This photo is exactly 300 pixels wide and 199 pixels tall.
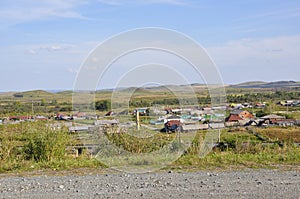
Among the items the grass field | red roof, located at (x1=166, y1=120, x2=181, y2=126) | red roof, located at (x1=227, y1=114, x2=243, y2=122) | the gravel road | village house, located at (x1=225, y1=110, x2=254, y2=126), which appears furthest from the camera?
red roof, located at (x1=227, y1=114, x2=243, y2=122)

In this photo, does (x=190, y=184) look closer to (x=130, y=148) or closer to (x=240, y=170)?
(x=240, y=170)

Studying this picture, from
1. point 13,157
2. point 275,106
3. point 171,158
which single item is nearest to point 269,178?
point 171,158

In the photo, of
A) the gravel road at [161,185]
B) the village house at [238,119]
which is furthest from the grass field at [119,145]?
the village house at [238,119]

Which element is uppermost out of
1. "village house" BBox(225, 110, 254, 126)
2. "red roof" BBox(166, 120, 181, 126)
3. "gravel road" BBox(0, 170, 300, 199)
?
"red roof" BBox(166, 120, 181, 126)

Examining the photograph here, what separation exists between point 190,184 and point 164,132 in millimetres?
5408

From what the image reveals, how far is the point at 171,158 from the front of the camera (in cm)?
1123

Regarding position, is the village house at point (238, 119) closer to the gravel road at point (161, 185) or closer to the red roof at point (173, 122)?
the red roof at point (173, 122)

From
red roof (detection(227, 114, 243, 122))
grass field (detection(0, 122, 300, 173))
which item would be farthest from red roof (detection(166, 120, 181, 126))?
red roof (detection(227, 114, 243, 122))

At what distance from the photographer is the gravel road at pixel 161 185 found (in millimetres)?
7426

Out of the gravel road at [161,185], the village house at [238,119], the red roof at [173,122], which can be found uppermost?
the red roof at [173,122]

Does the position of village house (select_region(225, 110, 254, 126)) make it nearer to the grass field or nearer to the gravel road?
the grass field

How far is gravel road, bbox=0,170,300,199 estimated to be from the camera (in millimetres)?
7426

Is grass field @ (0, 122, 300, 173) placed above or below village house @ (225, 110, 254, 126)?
above

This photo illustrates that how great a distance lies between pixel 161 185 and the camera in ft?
26.9
